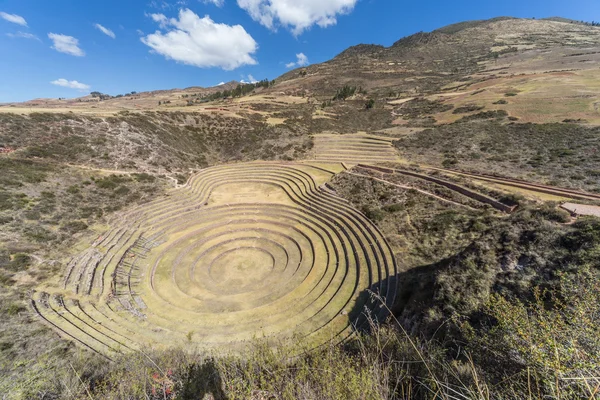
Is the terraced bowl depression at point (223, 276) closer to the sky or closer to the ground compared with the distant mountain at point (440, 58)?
closer to the ground

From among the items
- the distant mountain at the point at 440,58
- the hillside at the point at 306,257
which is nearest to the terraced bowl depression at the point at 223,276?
the hillside at the point at 306,257

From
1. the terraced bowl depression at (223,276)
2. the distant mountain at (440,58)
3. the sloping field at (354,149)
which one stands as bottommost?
the terraced bowl depression at (223,276)

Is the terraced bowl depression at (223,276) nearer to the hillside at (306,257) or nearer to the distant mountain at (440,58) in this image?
the hillside at (306,257)

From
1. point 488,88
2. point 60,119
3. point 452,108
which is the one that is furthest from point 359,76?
point 60,119

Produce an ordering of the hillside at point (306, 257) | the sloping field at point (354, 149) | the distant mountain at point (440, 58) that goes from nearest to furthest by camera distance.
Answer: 1. the hillside at point (306, 257)
2. the sloping field at point (354, 149)
3. the distant mountain at point (440, 58)

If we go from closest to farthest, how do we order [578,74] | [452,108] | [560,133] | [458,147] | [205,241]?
[205,241] → [560,133] → [458,147] → [452,108] → [578,74]

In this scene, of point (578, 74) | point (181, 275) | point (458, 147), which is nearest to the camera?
point (181, 275)

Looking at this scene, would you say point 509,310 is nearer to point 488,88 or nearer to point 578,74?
point 488,88
